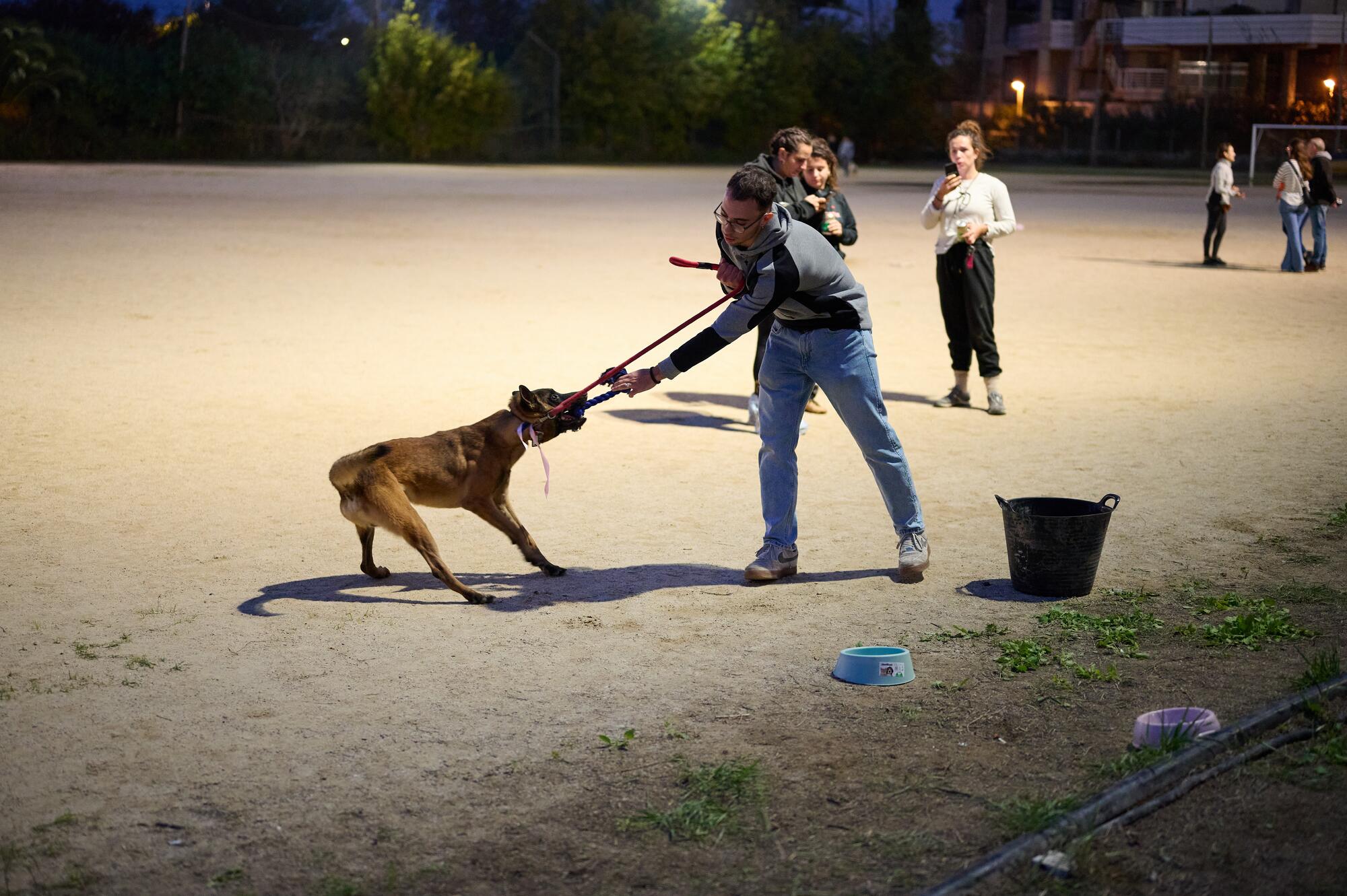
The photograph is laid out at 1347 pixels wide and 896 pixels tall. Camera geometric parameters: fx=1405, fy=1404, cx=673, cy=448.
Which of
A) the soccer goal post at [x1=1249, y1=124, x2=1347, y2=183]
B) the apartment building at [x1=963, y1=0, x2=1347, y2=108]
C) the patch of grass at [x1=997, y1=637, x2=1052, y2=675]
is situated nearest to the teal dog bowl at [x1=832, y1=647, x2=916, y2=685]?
the patch of grass at [x1=997, y1=637, x2=1052, y2=675]

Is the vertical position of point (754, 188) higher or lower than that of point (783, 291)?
higher

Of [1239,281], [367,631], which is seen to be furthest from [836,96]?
[367,631]

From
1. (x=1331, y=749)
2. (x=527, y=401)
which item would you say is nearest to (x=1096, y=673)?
(x=1331, y=749)

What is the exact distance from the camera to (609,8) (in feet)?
269

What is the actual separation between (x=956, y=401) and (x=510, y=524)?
5394 mm

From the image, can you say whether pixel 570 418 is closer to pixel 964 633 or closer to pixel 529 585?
pixel 529 585

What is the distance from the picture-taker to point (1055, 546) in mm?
6219

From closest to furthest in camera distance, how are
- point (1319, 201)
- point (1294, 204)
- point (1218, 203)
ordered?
point (1294, 204) → point (1319, 201) → point (1218, 203)

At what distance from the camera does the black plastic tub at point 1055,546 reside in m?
6.19

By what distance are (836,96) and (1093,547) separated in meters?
83.8

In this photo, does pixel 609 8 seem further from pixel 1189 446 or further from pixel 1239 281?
pixel 1189 446

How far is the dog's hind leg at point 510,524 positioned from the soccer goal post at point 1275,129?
42927mm

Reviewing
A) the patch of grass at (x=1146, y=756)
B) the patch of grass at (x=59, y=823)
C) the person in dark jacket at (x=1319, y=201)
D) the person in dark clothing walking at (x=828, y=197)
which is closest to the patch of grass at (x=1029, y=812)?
the patch of grass at (x=1146, y=756)

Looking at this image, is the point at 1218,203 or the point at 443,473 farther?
the point at 1218,203
